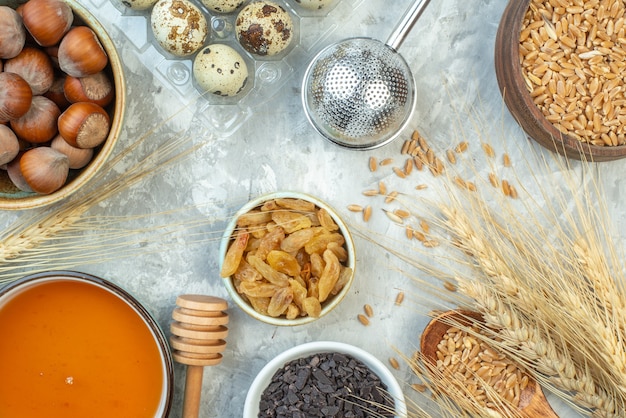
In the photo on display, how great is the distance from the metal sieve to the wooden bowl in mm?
173

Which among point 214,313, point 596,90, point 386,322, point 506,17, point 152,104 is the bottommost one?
point 386,322

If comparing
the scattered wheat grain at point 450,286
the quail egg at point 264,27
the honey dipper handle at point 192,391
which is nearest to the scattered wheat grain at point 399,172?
the scattered wheat grain at point 450,286

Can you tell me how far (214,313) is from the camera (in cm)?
143

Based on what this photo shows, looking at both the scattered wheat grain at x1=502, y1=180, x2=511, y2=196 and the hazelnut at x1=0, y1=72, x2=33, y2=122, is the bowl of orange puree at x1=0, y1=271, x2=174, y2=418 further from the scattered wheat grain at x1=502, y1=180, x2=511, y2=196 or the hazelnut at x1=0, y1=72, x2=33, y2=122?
the scattered wheat grain at x1=502, y1=180, x2=511, y2=196

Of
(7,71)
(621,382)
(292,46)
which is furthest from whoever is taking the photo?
(292,46)

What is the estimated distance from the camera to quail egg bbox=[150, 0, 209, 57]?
4.61ft

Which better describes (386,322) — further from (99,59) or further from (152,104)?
(99,59)

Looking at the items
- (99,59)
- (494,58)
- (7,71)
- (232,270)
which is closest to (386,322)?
(232,270)

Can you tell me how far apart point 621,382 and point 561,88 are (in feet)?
1.95

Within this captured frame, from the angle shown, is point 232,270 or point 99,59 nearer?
point 99,59

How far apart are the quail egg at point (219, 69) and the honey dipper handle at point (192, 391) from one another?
0.57 meters

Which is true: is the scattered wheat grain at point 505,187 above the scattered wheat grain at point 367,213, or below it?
above

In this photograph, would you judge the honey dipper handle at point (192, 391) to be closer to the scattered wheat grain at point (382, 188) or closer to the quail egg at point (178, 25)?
the scattered wheat grain at point (382, 188)

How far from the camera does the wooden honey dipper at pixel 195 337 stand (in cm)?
142
